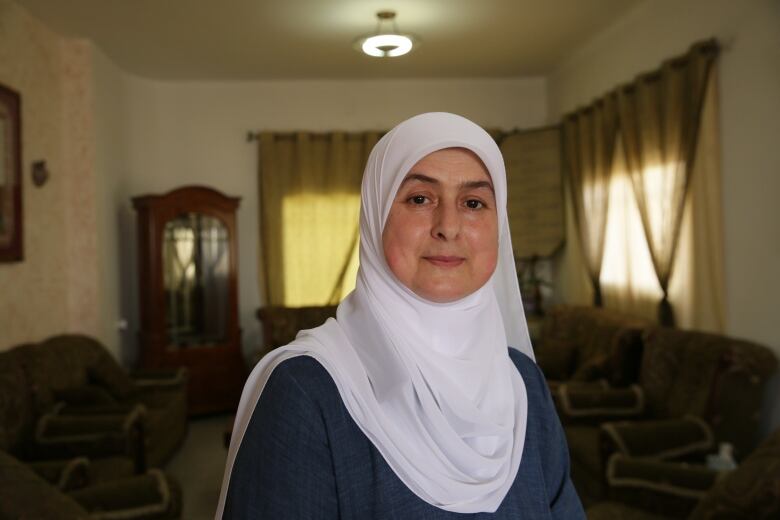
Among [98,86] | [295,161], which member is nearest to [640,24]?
[295,161]

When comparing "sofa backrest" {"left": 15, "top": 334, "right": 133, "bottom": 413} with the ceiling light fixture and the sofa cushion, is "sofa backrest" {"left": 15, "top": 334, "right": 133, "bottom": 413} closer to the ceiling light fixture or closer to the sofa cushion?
the sofa cushion

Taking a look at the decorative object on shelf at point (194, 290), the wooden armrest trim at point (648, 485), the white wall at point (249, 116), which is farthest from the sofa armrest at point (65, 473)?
the white wall at point (249, 116)

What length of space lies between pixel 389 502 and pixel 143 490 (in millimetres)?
1633

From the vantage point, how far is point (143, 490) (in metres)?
2.18

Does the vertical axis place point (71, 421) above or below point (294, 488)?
below

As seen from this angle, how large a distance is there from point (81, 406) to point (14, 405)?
1.82 ft

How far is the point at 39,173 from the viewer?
147 inches

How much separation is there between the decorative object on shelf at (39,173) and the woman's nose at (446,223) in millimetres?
3502

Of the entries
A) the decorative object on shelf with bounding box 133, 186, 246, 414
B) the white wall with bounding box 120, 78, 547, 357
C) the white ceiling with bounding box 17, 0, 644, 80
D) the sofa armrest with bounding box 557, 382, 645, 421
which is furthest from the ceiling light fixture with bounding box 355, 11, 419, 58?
the sofa armrest with bounding box 557, 382, 645, 421

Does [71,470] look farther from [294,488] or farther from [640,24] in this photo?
[640,24]

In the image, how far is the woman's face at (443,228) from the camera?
94cm

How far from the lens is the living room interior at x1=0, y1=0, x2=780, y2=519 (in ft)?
9.13

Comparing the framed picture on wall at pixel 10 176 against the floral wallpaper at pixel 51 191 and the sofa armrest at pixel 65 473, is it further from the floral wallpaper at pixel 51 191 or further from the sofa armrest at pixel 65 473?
the sofa armrest at pixel 65 473

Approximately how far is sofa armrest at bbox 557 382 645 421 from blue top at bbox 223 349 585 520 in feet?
8.01
